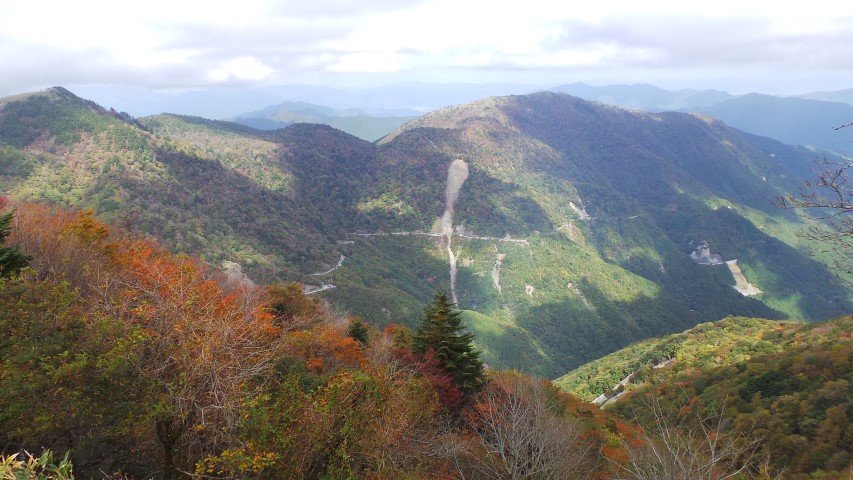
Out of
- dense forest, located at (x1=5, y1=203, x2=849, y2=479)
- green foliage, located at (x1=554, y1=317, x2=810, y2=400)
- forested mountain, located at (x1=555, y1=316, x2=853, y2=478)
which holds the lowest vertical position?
green foliage, located at (x1=554, y1=317, x2=810, y2=400)

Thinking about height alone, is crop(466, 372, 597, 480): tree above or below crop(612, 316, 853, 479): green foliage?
above

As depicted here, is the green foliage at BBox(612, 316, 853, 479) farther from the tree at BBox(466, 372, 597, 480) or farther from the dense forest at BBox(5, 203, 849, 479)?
the dense forest at BBox(5, 203, 849, 479)

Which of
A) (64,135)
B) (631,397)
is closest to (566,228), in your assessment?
(631,397)

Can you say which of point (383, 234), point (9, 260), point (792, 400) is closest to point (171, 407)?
point (9, 260)

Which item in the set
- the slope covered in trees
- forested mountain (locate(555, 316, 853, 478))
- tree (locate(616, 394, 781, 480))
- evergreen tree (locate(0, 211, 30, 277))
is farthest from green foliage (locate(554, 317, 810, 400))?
evergreen tree (locate(0, 211, 30, 277))

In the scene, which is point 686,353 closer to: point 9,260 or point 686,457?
point 686,457

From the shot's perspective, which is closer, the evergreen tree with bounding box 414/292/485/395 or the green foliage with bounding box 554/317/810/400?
the evergreen tree with bounding box 414/292/485/395

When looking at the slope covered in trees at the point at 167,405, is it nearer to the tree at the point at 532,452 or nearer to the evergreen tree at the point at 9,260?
the tree at the point at 532,452
